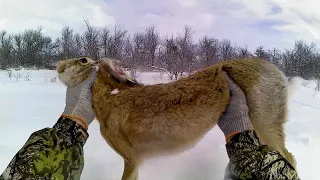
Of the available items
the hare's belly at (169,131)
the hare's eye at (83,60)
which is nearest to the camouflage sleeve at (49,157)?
the hare's belly at (169,131)

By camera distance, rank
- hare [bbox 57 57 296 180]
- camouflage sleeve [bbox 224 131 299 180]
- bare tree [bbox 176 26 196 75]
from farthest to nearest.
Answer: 1. bare tree [bbox 176 26 196 75]
2. hare [bbox 57 57 296 180]
3. camouflage sleeve [bbox 224 131 299 180]

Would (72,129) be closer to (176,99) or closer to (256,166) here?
(176,99)

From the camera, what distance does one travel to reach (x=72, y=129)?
2643mm

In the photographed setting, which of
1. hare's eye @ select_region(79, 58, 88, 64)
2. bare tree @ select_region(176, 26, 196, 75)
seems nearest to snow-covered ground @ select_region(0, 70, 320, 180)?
hare's eye @ select_region(79, 58, 88, 64)

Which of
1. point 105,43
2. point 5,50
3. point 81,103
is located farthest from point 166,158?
point 5,50

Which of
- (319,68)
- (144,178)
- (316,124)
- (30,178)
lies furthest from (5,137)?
(319,68)

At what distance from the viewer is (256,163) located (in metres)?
1.90

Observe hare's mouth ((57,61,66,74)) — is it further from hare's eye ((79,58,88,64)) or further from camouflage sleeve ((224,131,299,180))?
camouflage sleeve ((224,131,299,180))

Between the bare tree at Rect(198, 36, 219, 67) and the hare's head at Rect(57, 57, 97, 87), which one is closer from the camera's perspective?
the hare's head at Rect(57, 57, 97, 87)

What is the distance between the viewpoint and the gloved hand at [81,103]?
114 inches

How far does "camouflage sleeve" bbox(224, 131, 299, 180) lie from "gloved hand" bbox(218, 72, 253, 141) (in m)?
0.24

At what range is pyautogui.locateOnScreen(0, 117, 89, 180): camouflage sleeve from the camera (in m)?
1.85

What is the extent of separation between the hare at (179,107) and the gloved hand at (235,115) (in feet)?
0.35

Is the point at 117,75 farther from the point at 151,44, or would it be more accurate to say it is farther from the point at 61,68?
the point at 151,44
